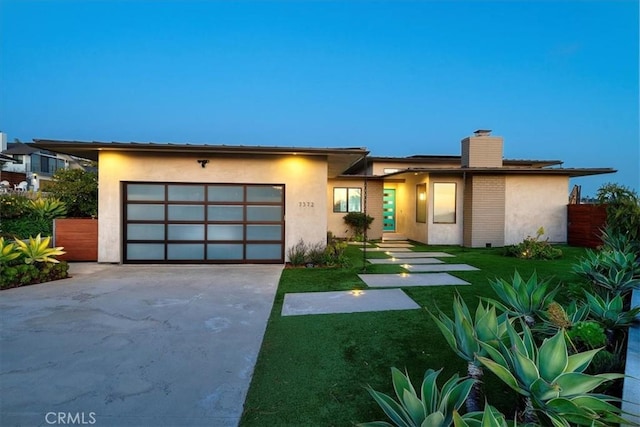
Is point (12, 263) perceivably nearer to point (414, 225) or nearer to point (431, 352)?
point (431, 352)

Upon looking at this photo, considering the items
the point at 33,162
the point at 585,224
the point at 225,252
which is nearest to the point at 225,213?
the point at 225,252

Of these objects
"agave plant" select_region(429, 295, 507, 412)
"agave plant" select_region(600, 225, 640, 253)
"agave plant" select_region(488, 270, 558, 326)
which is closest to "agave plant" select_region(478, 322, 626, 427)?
"agave plant" select_region(429, 295, 507, 412)

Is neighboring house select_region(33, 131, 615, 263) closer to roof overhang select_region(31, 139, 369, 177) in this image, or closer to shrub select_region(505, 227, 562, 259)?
roof overhang select_region(31, 139, 369, 177)

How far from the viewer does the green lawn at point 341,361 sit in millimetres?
2625

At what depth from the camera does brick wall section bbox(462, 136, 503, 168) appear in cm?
1347

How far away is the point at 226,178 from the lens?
9.22 m

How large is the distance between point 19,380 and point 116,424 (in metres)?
1.36

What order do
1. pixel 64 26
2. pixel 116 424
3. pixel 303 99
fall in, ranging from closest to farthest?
pixel 116 424 < pixel 64 26 < pixel 303 99

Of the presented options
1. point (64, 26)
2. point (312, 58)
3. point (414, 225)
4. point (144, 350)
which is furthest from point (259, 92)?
point (144, 350)

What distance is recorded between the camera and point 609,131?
3139cm

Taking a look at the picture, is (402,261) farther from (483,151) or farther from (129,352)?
(129,352)

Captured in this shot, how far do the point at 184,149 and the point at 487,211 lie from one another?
1060 cm

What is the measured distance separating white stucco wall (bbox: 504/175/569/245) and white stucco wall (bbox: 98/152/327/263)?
8.00 meters

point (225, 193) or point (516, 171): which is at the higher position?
point (516, 171)
